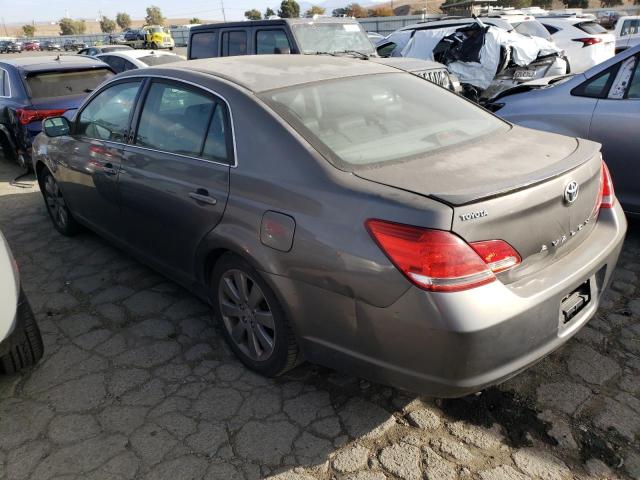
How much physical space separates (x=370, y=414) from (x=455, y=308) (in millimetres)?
906

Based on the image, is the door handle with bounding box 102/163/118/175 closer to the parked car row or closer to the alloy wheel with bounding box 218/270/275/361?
the parked car row

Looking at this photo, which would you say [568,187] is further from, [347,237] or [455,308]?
[347,237]

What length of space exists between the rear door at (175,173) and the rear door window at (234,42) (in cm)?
509

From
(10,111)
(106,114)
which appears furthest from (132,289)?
(10,111)

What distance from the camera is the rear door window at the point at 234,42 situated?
8.05m

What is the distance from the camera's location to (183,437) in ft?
8.02

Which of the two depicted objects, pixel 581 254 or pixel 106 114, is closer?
pixel 581 254

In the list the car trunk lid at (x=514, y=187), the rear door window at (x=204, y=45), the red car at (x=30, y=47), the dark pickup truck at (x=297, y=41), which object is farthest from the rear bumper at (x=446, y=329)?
the red car at (x=30, y=47)

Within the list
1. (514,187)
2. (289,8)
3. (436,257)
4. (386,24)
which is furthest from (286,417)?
(289,8)

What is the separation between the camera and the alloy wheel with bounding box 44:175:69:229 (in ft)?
15.7

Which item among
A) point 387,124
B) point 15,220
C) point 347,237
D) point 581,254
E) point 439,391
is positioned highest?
point 387,124

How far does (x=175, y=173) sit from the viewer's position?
2.99 meters

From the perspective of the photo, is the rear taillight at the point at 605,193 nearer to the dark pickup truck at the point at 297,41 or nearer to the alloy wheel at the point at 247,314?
the alloy wheel at the point at 247,314

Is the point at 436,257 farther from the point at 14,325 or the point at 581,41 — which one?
the point at 581,41
